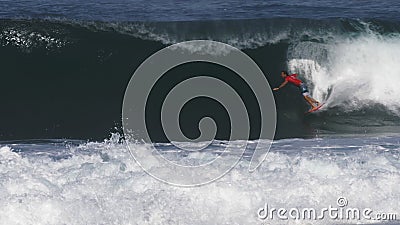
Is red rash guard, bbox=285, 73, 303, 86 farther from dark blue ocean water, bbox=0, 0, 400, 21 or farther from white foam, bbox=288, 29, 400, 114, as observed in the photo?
dark blue ocean water, bbox=0, 0, 400, 21

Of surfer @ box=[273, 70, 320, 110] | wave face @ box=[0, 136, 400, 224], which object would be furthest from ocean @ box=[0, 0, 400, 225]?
surfer @ box=[273, 70, 320, 110]

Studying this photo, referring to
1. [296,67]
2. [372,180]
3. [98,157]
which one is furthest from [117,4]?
[372,180]

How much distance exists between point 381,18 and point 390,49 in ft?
3.53

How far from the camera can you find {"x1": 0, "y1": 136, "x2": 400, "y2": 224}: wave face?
9.53m

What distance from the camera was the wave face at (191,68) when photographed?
605 inches

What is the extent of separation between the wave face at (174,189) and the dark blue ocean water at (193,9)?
281 inches

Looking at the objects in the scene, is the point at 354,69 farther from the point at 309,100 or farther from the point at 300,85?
the point at 309,100

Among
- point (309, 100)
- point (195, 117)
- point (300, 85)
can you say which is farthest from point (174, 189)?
point (300, 85)

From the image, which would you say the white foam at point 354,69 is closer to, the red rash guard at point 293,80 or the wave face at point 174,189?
the red rash guard at point 293,80

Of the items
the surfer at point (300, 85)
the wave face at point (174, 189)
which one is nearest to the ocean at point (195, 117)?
the wave face at point (174, 189)

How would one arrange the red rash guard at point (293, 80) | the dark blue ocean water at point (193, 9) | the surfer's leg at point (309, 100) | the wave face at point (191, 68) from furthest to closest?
the dark blue ocean water at point (193, 9) < the red rash guard at point (293, 80) < the surfer's leg at point (309, 100) < the wave face at point (191, 68)

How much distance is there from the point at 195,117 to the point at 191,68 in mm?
1941

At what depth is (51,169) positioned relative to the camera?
34.9 ft

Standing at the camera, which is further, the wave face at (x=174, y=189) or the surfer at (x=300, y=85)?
the surfer at (x=300, y=85)
